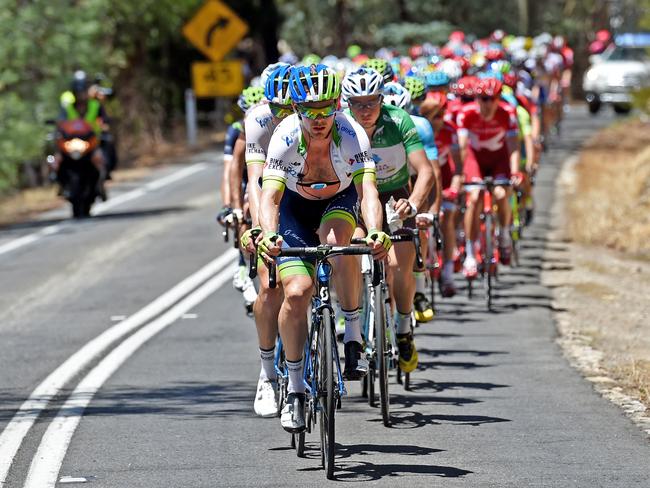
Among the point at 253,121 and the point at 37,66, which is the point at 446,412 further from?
the point at 37,66

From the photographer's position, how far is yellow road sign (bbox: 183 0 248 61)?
37719 millimetres

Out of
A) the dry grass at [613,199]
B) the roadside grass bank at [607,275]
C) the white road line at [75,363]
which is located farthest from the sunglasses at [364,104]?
the dry grass at [613,199]

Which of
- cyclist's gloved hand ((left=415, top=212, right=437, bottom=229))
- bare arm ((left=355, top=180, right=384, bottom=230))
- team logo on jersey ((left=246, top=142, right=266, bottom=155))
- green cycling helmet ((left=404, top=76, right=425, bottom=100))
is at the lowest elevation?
cyclist's gloved hand ((left=415, top=212, right=437, bottom=229))

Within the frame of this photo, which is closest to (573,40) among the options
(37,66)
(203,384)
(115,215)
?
(37,66)

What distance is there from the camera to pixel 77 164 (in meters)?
24.4

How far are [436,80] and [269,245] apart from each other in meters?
6.85

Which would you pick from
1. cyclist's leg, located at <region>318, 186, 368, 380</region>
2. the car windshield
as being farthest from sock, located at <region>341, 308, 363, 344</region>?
the car windshield

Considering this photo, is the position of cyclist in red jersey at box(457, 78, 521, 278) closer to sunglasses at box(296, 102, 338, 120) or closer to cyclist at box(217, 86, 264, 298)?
cyclist at box(217, 86, 264, 298)

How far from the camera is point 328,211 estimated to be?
8969 millimetres

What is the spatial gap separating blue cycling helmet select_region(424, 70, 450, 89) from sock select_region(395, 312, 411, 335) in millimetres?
4335

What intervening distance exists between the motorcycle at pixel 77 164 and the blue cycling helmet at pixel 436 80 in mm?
9794

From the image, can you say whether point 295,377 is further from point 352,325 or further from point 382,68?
point 382,68

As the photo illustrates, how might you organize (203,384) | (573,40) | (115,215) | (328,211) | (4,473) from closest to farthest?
(4,473), (328,211), (203,384), (115,215), (573,40)

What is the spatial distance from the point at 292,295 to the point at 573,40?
5773 cm
